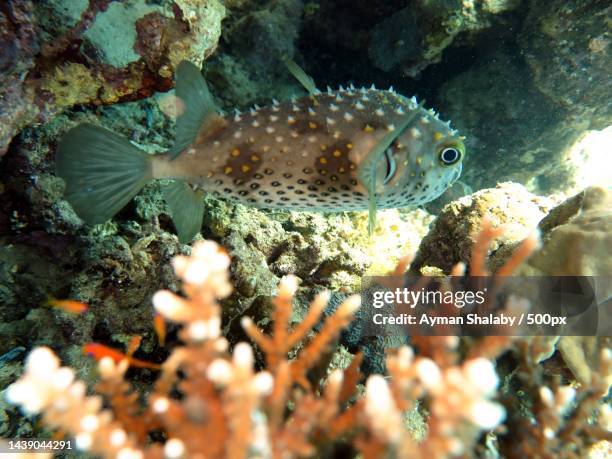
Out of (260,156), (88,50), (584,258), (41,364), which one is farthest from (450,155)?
(88,50)

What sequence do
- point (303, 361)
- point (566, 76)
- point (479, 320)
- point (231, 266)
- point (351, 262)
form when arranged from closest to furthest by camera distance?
point (303, 361) → point (479, 320) → point (231, 266) → point (351, 262) → point (566, 76)

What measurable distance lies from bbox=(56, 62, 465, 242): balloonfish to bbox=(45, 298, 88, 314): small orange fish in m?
0.58

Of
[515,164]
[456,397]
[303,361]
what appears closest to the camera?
[456,397]

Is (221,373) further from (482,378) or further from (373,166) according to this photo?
(373,166)

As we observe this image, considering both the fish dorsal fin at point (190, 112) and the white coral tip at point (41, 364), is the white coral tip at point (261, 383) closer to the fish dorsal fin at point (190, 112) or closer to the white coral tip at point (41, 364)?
the white coral tip at point (41, 364)

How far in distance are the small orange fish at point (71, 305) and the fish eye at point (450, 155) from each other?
9.44 ft

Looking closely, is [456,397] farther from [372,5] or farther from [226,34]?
[372,5]

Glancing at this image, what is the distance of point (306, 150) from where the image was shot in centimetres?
269

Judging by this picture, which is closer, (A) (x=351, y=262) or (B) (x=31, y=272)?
(B) (x=31, y=272)

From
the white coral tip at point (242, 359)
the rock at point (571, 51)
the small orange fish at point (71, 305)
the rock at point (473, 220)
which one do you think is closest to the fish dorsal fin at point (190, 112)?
the small orange fish at point (71, 305)

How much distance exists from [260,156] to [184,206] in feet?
2.33

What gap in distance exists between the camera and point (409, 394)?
124 centimetres

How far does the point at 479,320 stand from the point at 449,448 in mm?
1621

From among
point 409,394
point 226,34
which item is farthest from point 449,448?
point 226,34
